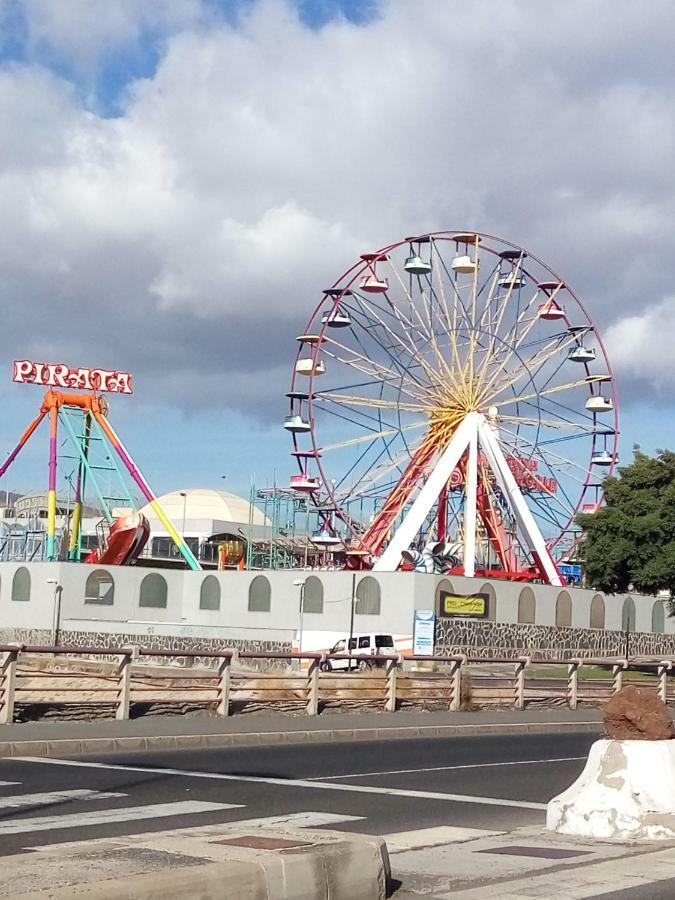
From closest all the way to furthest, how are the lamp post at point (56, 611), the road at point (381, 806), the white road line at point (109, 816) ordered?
the road at point (381, 806), the white road line at point (109, 816), the lamp post at point (56, 611)

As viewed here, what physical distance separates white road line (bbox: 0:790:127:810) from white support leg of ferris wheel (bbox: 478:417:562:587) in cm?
4730

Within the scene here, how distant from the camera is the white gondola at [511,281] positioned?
6078 centimetres

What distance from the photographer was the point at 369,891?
7730 mm

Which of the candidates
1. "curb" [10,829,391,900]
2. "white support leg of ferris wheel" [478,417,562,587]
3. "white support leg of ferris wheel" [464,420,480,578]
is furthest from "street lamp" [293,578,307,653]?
"curb" [10,829,391,900]

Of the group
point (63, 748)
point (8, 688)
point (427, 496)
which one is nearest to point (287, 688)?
point (8, 688)

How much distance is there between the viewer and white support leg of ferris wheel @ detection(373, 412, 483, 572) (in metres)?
58.2

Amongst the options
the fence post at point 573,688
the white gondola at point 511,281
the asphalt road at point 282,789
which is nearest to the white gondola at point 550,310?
the white gondola at point 511,281

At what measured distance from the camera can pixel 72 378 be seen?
236 feet

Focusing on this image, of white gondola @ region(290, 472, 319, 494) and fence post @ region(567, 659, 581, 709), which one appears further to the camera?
white gondola @ region(290, 472, 319, 494)

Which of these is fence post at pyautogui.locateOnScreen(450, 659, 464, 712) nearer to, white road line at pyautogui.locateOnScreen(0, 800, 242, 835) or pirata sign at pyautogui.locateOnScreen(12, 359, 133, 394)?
white road line at pyautogui.locateOnScreen(0, 800, 242, 835)

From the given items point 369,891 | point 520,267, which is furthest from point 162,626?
point 369,891

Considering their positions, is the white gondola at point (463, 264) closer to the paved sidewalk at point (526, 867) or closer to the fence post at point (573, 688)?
the fence post at point (573, 688)

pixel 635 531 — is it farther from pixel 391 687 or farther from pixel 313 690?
pixel 313 690

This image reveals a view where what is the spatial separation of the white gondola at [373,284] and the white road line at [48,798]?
4696 cm
